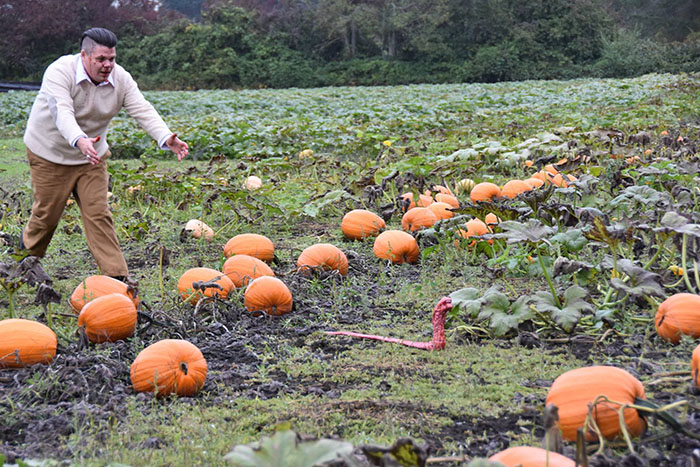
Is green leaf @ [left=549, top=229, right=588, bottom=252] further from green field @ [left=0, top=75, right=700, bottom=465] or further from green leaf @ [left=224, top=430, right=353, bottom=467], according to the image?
green leaf @ [left=224, top=430, right=353, bottom=467]

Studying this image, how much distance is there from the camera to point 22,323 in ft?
9.68

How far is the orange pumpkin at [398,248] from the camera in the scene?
15.1 feet

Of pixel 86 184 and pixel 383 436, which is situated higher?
pixel 86 184

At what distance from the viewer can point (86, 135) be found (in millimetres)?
4250

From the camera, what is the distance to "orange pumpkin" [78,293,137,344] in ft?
10.3

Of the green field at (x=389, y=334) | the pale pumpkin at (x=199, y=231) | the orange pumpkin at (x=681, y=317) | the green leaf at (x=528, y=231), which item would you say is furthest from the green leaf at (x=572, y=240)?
the pale pumpkin at (x=199, y=231)

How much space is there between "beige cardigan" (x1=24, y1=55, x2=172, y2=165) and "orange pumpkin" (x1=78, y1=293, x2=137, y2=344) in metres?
1.28

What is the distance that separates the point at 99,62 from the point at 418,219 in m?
2.38

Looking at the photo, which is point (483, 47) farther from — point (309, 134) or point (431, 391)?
point (431, 391)

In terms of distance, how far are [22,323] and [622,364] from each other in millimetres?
2451

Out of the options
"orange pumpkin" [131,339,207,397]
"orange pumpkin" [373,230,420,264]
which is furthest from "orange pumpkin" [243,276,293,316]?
"orange pumpkin" [373,230,420,264]

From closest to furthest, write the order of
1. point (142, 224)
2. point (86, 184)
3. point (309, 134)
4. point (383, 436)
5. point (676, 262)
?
point (383, 436)
point (676, 262)
point (86, 184)
point (142, 224)
point (309, 134)

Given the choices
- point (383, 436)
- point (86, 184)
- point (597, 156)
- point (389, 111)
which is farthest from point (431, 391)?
point (389, 111)

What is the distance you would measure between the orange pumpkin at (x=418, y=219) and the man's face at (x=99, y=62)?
88.8 inches
